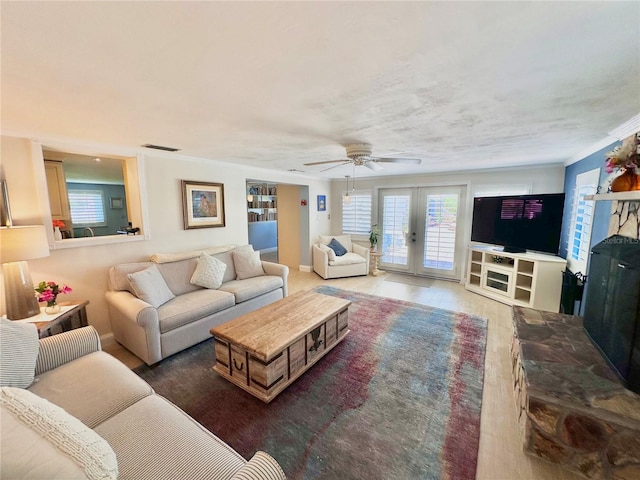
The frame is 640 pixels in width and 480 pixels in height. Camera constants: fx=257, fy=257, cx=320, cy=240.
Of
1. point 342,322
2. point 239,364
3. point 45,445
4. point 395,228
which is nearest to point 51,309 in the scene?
point 239,364

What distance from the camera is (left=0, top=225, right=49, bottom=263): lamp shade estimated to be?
2006 millimetres

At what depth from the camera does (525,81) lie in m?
1.43

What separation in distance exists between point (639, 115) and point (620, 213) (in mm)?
774

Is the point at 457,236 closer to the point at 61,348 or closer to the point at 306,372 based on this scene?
the point at 306,372

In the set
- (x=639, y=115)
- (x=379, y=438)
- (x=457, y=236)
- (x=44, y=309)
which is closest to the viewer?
(x=379, y=438)

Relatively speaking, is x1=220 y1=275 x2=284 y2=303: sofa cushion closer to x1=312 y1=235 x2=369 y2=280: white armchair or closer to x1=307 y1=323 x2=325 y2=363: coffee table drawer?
x1=307 y1=323 x2=325 y2=363: coffee table drawer

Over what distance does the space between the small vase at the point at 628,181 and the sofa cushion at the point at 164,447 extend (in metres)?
2.98

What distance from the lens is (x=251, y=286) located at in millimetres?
3461

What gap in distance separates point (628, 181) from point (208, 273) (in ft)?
13.3

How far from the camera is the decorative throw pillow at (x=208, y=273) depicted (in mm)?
3303

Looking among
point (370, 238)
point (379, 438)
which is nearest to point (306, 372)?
point (379, 438)

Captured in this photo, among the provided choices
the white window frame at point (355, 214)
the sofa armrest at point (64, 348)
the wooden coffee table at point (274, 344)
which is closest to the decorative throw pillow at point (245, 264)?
the wooden coffee table at point (274, 344)

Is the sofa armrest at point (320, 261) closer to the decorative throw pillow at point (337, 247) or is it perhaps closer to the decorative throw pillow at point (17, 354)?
the decorative throw pillow at point (337, 247)

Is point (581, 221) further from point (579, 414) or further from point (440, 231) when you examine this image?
point (579, 414)
